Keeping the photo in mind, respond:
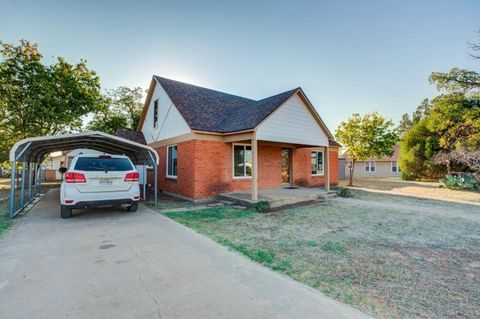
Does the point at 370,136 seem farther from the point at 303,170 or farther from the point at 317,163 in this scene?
the point at 303,170

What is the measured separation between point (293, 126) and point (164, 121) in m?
7.33

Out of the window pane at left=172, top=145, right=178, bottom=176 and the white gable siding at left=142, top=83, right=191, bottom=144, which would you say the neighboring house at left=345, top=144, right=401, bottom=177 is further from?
the window pane at left=172, top=145, right=178, bottom=176

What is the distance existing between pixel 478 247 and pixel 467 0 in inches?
448

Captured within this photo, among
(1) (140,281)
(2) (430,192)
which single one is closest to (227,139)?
(1) (140,281)

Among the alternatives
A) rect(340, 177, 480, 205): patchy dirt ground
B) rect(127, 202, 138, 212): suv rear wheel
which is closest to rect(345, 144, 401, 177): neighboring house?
rect(340, 177, 480, 205): patchy dirt ground

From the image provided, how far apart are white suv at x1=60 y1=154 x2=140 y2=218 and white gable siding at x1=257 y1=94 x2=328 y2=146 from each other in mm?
5008

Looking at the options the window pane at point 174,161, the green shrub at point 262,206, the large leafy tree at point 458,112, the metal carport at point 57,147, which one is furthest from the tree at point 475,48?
the metal carport at point 57,147

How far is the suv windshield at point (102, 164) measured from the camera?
254 inches

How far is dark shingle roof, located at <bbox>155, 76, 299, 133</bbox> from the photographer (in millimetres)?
9711

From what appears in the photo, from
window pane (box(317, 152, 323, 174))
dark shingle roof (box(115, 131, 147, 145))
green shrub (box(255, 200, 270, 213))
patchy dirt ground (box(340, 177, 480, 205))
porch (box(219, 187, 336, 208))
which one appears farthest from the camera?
window pane (box(317, 152, 323, 174))

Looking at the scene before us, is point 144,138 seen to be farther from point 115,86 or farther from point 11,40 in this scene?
point 115,86

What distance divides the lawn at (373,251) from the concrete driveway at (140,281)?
0.44 m

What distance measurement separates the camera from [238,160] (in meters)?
11.1

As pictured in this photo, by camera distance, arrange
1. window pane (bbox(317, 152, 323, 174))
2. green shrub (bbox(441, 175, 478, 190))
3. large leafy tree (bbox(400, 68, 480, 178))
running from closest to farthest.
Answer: large leafy tree (bbox(400, 68, 480, 178))
green shrub (bbox(441, 175, 478, 190))
window pane (bbox(317, 152, 323, 174))
